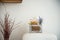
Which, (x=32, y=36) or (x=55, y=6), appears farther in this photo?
(x=55, y=6)

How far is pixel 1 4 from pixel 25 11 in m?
0.48

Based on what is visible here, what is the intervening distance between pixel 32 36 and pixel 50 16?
0.67 meters

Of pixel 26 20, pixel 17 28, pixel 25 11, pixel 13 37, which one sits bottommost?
pixel 13 37

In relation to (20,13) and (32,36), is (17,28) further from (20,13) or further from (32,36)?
(32,36)

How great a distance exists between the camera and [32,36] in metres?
2.09

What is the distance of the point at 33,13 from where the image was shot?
2.54m

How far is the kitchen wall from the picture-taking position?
2.52 m

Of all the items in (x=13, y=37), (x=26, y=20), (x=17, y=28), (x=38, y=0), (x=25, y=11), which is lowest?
(x=13, y=37)

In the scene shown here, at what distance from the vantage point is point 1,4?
251 centimetres

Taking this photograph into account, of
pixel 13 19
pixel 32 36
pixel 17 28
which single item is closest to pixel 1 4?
pixel 13 19

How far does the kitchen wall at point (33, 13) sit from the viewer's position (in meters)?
2.52

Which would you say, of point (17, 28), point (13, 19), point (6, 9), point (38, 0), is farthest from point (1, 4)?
point (38, 0)

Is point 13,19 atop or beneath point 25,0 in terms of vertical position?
beneath

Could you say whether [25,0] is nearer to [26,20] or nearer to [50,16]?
[26,20]
